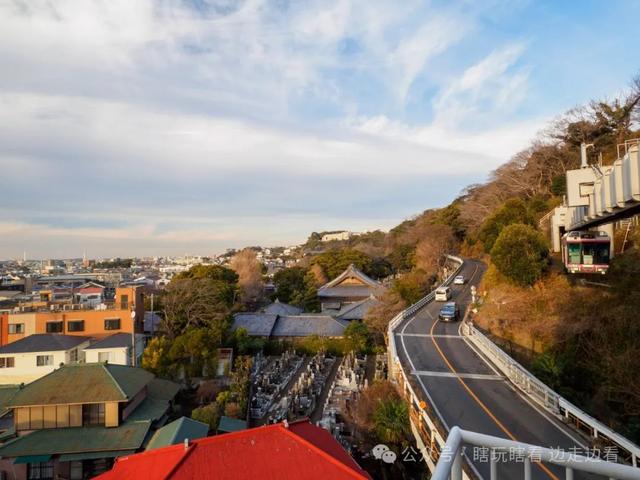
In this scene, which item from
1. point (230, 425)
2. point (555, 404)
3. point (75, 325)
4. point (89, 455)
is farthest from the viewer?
point (75, 325)

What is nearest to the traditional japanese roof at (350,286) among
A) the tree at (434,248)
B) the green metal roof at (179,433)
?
the tree at (434,248)

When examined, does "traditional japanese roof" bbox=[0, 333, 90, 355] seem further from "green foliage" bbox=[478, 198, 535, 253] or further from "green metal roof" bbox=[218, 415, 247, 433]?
"green foliage" bbox=[478, 198, 535, 253]

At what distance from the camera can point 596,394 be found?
1144 centimetres

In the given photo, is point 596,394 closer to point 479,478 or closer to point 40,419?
point 479,478

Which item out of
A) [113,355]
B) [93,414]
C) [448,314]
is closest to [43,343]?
[113,355]

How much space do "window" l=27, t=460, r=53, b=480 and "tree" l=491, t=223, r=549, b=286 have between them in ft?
67.5

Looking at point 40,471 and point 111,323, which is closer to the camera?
point 40,471

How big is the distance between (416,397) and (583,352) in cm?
614

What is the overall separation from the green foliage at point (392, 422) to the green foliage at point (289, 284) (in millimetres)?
28607

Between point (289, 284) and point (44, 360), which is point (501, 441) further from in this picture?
point (289, 284)

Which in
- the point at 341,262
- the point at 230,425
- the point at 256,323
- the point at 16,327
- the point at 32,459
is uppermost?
the point at 341,262

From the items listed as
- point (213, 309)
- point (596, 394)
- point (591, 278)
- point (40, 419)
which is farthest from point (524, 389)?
point (213, 309)

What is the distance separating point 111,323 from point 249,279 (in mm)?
22262

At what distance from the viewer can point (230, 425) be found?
1475 cm
